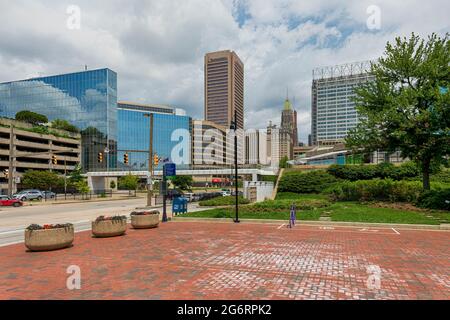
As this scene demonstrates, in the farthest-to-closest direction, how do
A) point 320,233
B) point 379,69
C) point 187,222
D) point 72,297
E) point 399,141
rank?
point 379,69 → point 399,141 → point 187,222 → point 320,233 → point 72,297

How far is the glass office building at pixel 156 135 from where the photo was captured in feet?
433

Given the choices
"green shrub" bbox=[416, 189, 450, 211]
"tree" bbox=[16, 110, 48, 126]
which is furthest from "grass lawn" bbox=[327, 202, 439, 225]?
"tree" bbox=[16, 110, 48, 126]

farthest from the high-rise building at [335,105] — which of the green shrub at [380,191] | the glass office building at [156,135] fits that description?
the green shrub at [380,191]

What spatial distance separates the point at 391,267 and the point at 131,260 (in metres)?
7.33

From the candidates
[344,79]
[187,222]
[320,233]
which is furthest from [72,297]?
[344,79]

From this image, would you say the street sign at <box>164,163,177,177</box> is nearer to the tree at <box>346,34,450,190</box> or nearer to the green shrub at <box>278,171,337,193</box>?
the tree at <box>346,34,450,190</box>

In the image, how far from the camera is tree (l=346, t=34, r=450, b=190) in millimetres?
22016

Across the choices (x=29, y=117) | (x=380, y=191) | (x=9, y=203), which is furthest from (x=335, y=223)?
(x=29, y=117)

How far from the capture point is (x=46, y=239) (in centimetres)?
1087

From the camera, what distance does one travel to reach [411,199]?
2472 centimetres

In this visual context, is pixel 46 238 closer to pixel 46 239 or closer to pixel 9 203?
pixel 46 239

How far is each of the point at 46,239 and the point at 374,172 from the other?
1339 inches
